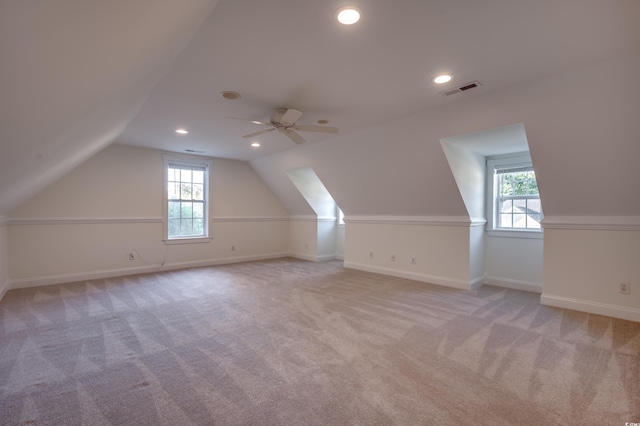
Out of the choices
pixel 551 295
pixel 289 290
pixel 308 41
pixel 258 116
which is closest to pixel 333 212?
pixel 289 290

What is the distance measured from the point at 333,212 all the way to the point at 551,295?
185 inches

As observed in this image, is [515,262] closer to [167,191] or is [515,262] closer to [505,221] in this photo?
[505,221]

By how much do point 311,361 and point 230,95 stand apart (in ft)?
8.83

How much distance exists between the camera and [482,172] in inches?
190

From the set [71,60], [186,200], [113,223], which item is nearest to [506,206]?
[71,60]

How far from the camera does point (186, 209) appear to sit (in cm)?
636

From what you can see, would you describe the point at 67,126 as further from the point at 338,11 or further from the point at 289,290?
the point at 289,290

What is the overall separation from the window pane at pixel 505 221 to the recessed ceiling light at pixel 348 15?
423cm

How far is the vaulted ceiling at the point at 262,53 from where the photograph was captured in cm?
126

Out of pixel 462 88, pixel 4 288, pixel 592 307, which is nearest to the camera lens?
pixel 462 88

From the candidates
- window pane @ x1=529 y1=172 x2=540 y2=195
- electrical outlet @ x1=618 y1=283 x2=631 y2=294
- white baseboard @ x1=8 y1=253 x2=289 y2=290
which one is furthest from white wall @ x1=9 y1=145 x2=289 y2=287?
electrical outlet @ x1=618 y1=283 x2=631 y2=294

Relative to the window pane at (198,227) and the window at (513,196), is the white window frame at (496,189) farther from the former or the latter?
the window pane at (198,227)

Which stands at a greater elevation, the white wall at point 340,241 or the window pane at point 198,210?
the window pane at point 198,210

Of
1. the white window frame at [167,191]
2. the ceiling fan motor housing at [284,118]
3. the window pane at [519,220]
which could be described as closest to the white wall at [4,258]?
the white window frame at [167,191]
